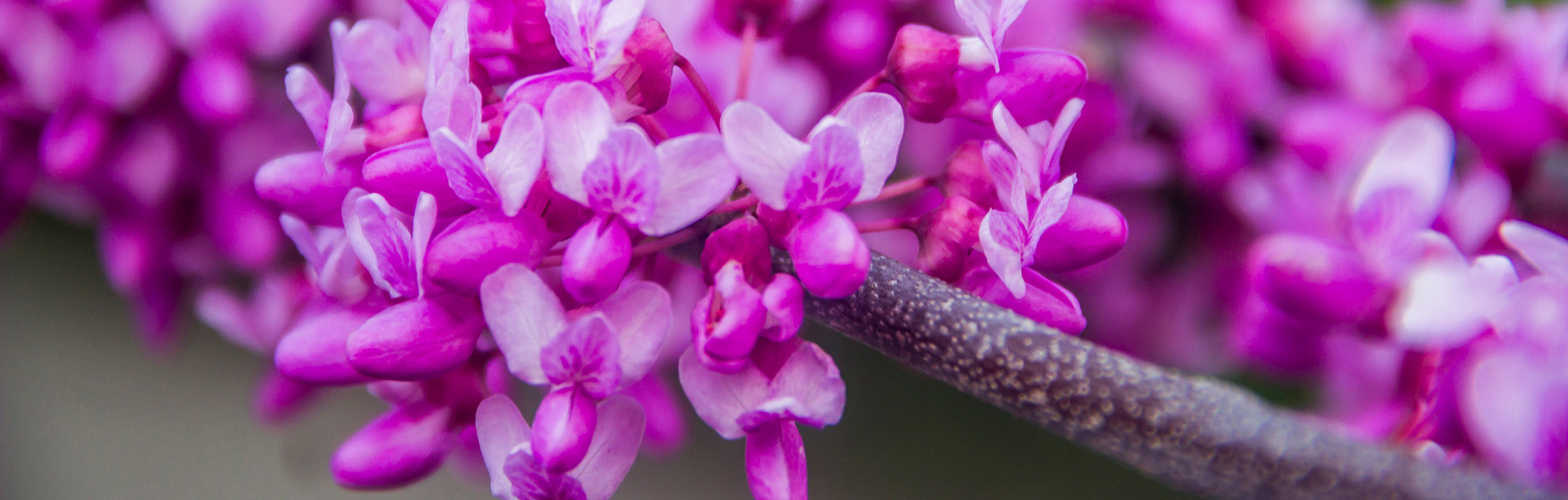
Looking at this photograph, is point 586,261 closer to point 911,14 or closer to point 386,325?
point 386,325

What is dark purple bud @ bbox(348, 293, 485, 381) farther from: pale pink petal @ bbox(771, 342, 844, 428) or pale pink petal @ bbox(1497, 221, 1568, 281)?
pale pink petal @ bbox(1497, 221, 1568, 281)

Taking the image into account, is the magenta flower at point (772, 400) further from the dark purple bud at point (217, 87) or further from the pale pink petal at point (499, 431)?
the dark purple bud at point (217, 87)

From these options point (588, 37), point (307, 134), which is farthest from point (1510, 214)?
point (307, 134)

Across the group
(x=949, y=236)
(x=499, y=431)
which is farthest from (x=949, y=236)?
(x=499, y=431)

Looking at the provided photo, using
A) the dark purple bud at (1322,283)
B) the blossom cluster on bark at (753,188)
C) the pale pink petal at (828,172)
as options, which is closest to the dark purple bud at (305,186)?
the blossom cluster on bark at (753,188)

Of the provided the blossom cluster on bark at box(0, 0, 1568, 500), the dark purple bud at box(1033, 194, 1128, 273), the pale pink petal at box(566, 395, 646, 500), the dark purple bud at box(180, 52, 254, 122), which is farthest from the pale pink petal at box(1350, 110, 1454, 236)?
the dark purple bud at box(180, 52, 254, 122)

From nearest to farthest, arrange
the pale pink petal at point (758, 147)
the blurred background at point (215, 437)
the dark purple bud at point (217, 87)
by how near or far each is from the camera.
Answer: the pale pink petal at point (758, 147) < the dark purple bud at point (217, 87) < the blurred background at point (215, 437)
